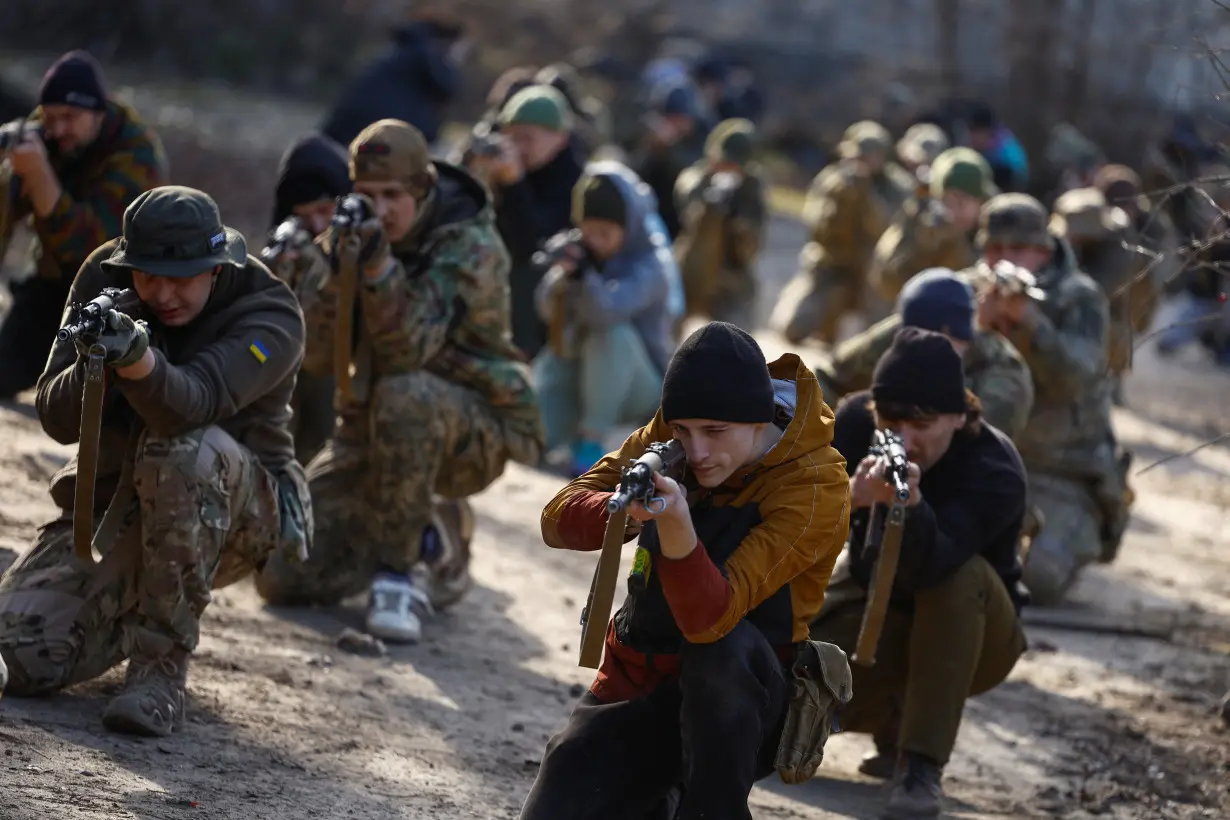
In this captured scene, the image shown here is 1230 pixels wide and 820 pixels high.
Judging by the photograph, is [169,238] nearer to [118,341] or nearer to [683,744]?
[118,341]

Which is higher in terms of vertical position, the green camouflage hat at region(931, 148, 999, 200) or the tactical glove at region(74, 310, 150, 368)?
the green camouflage hat at region(931, 148, 999, 200)

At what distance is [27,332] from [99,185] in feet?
3.08

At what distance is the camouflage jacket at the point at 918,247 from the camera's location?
11016 millimetres

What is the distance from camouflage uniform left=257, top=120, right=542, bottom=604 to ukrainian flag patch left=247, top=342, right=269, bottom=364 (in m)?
1.15

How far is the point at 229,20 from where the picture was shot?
72.9 feet

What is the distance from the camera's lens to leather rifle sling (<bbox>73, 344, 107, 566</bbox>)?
4469 millimetres

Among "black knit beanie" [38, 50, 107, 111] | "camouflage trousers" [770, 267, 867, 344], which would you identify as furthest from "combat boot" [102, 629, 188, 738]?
"camouflage trousers" [770, 267, 867, 344]

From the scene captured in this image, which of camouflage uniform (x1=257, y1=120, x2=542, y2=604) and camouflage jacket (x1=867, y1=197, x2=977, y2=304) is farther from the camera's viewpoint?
camouflage jacket (x1=867, y1=197, x2=977, y2=304)

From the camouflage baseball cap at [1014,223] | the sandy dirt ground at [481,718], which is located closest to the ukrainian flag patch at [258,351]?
the sandy dirt ground at [481,718]

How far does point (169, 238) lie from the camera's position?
4848mm

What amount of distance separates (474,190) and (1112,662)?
317 centimetres

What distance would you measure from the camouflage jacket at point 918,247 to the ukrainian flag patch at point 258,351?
651 centimetres

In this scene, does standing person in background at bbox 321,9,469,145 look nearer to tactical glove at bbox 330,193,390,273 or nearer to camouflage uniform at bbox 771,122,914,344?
camouflage uniform at bbox 771,122,914,344

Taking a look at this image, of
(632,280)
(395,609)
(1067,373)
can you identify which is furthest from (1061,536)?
(395,609)
